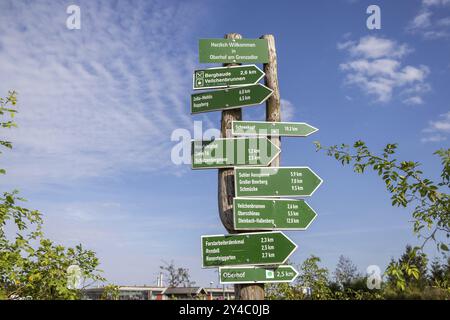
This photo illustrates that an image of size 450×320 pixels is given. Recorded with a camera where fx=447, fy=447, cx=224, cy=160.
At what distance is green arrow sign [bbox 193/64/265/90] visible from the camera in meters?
6.60

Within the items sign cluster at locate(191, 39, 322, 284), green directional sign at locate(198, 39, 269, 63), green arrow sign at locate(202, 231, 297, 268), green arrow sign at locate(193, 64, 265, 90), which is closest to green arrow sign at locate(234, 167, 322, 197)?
sign cluster at locate(191, 39, 322, 284)

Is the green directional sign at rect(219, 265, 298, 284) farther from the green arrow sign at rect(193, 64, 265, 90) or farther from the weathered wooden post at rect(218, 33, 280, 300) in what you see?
the green arrow sign at rect(193, 64, 265, 90)

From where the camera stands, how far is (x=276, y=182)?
598cm

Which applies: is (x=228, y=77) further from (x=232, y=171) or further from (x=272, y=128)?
(x=232, y=171)

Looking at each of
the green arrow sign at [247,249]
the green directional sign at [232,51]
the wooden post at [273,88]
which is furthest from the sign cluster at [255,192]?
the green directional sign at [232,51]

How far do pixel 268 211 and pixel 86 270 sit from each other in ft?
8.88

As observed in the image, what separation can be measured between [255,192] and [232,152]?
0.68 meters

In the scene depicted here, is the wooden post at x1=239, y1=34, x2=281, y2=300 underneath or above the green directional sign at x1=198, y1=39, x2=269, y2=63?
underneath

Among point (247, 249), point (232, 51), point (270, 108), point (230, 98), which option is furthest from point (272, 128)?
point (247, 249)

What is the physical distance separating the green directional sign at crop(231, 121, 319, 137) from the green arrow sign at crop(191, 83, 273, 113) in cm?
36

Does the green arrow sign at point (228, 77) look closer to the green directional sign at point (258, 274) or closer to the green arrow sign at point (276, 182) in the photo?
the green arrow sign at point (276, 182)

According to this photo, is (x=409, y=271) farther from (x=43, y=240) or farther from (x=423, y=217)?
(x=43, y=240)
